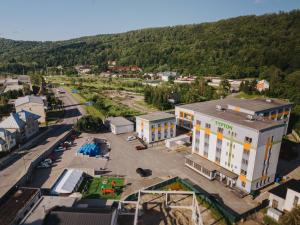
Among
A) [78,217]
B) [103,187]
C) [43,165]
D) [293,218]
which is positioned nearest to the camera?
[78,217]

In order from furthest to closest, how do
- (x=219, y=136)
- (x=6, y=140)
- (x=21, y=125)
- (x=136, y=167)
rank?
1. (x=21, y=125)
2. (x=6, y=140)
3. (x=136, y=167)
4. (x=219, y=136)

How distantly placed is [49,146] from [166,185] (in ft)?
86.0

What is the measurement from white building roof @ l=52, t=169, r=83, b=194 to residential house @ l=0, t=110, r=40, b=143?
19.7 m

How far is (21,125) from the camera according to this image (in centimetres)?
4891

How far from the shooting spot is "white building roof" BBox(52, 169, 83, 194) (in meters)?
31.1

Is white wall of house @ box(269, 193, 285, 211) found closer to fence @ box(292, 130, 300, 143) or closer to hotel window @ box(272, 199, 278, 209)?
hotel window @ box(272, 199, 278, 209)

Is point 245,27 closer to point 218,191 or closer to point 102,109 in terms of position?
point 102,109

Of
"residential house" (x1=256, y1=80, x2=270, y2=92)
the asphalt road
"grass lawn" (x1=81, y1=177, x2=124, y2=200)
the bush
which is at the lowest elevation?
"grass lawn" (x1=81, y1=177, x2=124, y2=200)

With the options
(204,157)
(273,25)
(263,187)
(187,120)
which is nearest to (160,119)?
(187,120)

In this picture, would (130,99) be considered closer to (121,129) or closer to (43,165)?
(121,129)

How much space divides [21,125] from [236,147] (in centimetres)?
4372

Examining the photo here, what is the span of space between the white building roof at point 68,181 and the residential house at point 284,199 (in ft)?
86.4

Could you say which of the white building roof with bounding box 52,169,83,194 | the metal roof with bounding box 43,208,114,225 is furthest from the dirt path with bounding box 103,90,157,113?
the metal roof with bounding box 43,208,114,225

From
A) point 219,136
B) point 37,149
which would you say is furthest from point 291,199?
point 37,149
